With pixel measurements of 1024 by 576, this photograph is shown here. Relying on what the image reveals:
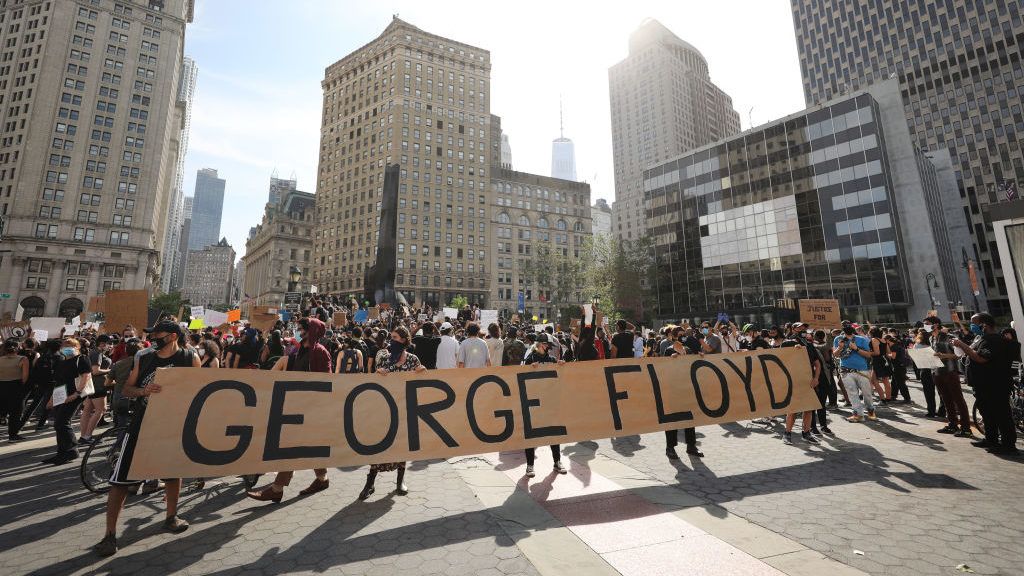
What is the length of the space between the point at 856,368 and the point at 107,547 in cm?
1393

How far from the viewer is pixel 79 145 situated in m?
76.1

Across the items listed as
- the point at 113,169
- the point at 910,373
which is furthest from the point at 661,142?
the point at 113,169

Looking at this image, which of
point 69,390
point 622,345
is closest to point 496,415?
point 622,345

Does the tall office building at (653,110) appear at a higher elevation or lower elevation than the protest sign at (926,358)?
higher

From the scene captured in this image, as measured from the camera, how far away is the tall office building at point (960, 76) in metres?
71.4

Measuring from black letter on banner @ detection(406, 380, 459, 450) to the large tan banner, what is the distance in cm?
1

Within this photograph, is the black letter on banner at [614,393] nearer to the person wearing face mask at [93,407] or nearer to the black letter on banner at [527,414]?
the black letter on banner at [527,414]

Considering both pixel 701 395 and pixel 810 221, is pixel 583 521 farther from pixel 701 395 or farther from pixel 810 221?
pixel 810 221

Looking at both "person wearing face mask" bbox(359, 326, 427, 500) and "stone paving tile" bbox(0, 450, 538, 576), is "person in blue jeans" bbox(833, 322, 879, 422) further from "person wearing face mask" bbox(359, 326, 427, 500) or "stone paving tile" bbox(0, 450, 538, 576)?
"person wearing face mask" bbox(359, 326, 427, 500)

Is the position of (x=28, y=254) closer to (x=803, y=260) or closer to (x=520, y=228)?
(x=520, y=228)

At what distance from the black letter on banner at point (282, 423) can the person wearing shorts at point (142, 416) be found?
1.07 m

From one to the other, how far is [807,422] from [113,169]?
10945cm

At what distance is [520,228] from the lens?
321 feet

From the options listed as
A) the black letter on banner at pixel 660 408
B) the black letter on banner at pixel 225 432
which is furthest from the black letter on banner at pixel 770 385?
the black letter on banner at pixel 225 432
